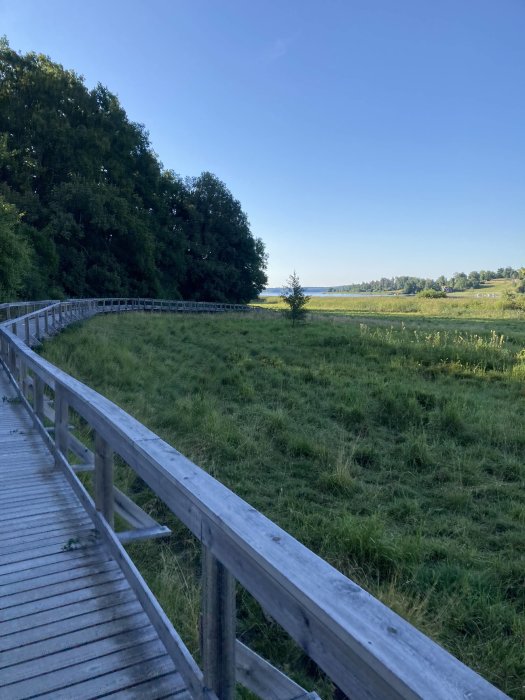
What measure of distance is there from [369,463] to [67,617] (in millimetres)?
5420

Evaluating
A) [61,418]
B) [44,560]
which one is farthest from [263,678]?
[61,418]

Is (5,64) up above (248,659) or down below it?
above

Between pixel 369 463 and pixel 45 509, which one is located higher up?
pixel 45 509

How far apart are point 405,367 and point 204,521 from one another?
1271 cm

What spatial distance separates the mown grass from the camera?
3811mm

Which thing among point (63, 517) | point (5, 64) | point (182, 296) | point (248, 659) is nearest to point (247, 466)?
point (63, 517)

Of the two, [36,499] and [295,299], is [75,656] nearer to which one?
[36,499]

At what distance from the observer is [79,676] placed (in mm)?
2201

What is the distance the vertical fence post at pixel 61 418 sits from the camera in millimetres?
4246

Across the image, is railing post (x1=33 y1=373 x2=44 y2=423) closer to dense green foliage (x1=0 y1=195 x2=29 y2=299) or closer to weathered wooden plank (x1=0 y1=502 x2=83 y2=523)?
weathered wooden plank (x1=0 y1=502 x2=83 y2=523)

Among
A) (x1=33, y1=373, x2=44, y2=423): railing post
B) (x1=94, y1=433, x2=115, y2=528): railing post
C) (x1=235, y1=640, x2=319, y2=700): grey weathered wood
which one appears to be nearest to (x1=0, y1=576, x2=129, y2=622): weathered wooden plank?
(x1=94, y1=433, x2=115, y2=528): railing post

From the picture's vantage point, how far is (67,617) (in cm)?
262

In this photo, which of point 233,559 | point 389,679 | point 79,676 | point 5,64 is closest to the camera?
point 389,679

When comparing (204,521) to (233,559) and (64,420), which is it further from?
(64,420)
